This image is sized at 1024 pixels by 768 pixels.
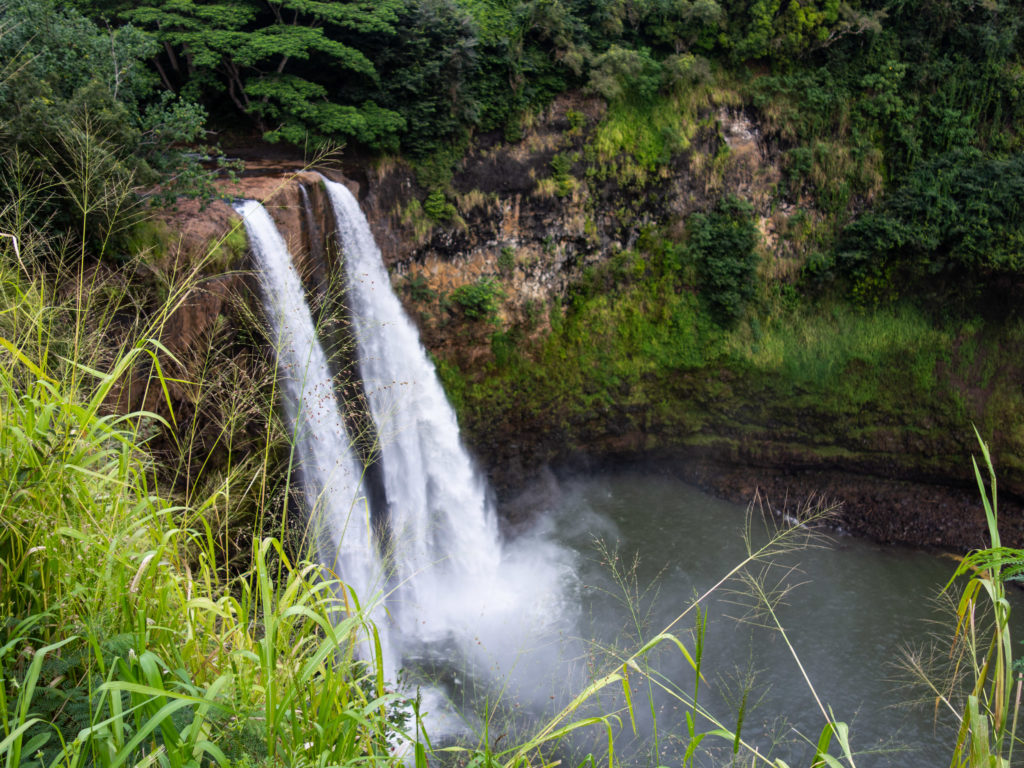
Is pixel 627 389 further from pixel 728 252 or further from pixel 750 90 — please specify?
pixel 750 90

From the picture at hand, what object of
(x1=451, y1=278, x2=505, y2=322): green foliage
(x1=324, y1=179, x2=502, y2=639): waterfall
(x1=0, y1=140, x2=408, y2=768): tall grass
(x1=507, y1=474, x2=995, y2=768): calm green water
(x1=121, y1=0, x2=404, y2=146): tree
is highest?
(x1=121, y1=0, x2=404, y2=146): tree

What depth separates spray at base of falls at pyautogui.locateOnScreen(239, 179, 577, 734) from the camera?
7770 mm

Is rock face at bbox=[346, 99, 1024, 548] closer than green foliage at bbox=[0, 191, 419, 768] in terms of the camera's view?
No

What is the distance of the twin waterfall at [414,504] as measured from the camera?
783 centimetres

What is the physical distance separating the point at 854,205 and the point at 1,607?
14.5 metres

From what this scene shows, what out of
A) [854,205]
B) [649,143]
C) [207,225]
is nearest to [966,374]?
[854,205]

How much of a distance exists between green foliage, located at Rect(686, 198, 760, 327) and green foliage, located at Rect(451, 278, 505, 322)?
4236 mm

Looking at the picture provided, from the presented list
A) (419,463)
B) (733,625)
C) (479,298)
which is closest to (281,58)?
(479,298)

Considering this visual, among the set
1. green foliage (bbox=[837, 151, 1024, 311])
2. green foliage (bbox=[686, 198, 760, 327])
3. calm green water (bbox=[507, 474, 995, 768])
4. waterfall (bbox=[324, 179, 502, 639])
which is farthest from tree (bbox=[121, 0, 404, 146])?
green foliage (bbox=[837, 151, 1024, 311])

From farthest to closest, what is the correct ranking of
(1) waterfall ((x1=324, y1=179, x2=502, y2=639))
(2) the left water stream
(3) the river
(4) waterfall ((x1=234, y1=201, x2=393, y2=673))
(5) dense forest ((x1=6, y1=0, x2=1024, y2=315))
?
(5) dense forest ((x1=6, y1=0, x2=1024, y2=315)) → (1) waterfall ((x1=324, y1=179, x2=502, y2=639)) → (2) the left water stream → (3) the river → (4) waterfall ((x1=234, y1=201, x2=393, y2=673))

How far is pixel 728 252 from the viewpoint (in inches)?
504

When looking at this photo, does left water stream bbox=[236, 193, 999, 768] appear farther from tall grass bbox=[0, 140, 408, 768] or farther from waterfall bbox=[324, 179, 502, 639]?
tall grass bbox=[0, 140, 408, 768]

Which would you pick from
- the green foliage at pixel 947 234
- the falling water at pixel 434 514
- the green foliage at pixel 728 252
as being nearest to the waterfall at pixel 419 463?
the falling water at pixel 434 514

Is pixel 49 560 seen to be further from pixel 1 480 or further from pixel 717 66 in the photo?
pixel 717 66
